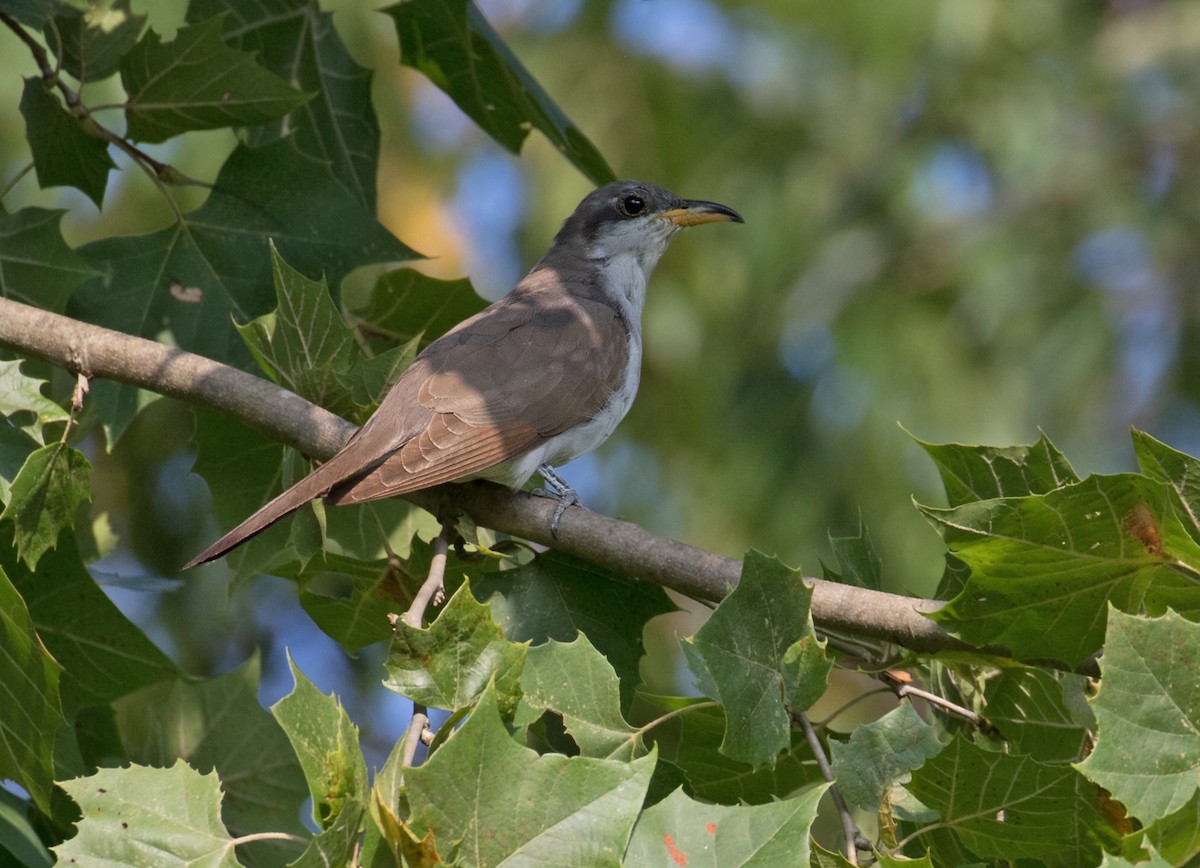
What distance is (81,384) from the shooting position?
303 centimetres

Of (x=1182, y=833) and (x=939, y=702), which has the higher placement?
(x=1182, y=833)

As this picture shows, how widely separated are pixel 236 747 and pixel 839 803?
6.93ft

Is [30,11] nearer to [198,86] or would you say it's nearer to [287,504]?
[198,86]

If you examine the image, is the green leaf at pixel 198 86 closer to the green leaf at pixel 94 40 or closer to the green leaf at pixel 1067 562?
the green leaf at pixel 94 40

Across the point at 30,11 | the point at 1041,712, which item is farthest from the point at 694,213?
the point at 1041,712

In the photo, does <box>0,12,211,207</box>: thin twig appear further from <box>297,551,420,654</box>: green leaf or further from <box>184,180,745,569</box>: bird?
<box>297,551,420,654</box>: green leaf

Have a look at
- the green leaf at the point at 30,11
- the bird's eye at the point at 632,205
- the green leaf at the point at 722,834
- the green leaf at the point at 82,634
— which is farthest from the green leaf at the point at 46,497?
the bird's eye at the point at 632,205

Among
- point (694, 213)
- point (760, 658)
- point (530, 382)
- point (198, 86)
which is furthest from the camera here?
point (694, 213)

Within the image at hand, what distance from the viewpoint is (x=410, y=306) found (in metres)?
3.90

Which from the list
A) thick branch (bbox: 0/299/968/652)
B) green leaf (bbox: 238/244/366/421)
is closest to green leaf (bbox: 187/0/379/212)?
green leaf (bbox: 238/244/366/421)

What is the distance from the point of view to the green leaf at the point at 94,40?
3498 millimetres

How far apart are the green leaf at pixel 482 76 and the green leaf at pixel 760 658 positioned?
1740mm

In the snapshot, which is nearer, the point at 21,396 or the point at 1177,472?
the point at 1177,472

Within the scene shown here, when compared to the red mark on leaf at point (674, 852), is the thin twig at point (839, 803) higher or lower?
lower
